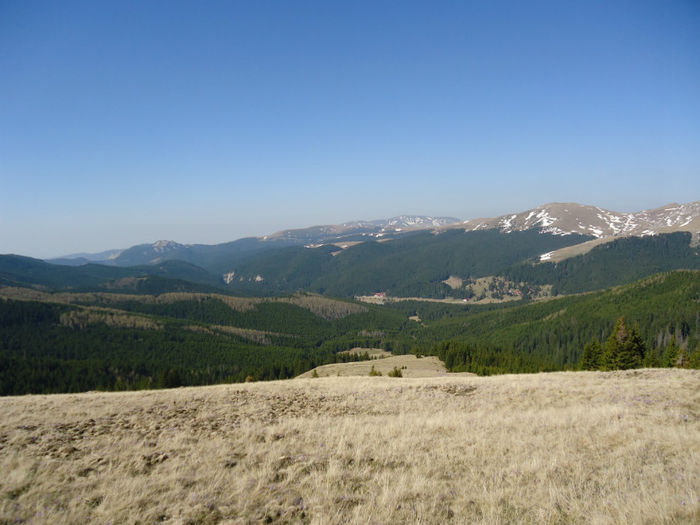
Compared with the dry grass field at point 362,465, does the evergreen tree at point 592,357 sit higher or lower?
lower

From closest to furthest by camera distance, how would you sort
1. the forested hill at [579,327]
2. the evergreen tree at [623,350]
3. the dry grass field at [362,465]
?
the dry grass field at [362,465]
the evergreen tree at [623,350]
the forested hill at [579,327]

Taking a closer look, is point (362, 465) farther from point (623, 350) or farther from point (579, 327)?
point (579, 327)

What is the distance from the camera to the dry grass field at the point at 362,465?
22.3 ft

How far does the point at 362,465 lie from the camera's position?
31.4ft

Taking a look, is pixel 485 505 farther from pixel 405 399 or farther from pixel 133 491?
pixel 405 399

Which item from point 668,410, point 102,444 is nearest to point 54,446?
point 102,444

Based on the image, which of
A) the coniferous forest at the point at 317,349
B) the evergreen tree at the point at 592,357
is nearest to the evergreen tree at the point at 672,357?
the coniferous forest at the point at 317,349

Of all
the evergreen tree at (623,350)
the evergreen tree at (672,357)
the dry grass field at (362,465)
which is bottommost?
the evergreen tree at (672,357)

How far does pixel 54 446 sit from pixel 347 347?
19155 cm

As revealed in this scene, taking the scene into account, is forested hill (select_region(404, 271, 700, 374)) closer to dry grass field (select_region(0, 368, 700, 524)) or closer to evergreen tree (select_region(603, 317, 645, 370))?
evergreen tree (select_region(603, 317, 645, 370))

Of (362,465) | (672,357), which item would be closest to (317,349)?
(672,357)

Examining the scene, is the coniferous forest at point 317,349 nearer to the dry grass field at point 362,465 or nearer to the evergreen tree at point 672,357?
the evergreen tree at point 672,357

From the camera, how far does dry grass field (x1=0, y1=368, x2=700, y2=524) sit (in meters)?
6.79

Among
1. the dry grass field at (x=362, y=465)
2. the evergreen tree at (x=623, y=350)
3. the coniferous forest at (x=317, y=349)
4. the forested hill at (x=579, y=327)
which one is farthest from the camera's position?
the forested hill at (x=579, y=327)
